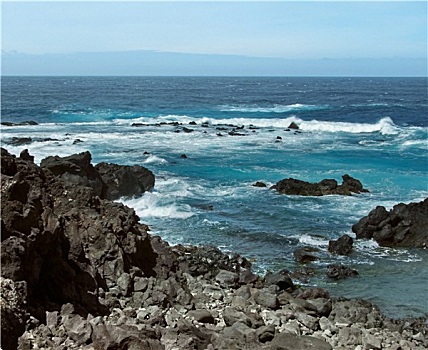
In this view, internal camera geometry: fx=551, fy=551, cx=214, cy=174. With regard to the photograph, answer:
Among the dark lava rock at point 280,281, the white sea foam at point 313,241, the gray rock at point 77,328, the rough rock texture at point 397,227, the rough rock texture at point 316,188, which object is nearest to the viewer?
the gray rock at point 77,328

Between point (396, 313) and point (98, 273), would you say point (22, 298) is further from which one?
point (396, 313)

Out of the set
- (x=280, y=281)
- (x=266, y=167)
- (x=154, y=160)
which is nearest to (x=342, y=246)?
(x=280, y=281)

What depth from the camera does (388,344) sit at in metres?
11.0

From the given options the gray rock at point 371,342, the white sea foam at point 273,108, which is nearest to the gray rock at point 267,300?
the gray rock at point 371,342

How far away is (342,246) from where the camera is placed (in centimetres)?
1991

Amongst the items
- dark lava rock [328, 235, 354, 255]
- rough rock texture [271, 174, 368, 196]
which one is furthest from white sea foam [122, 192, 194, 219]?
dark lava rock [328, 235, 354, 255]

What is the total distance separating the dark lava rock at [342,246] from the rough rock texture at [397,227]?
1.84 metres

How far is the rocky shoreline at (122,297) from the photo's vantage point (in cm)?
759

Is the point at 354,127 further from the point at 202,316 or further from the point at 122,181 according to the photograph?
the point at 202,316

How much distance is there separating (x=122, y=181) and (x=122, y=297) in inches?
654

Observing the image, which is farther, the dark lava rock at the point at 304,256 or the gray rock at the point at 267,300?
the dark lava rock at the point at 304,256

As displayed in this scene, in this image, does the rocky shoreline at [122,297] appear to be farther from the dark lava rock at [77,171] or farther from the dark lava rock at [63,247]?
the dark lava rock at [77,171]

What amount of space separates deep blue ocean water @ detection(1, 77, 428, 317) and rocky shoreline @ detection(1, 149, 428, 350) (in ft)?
9.71

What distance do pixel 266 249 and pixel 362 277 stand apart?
153 inches
